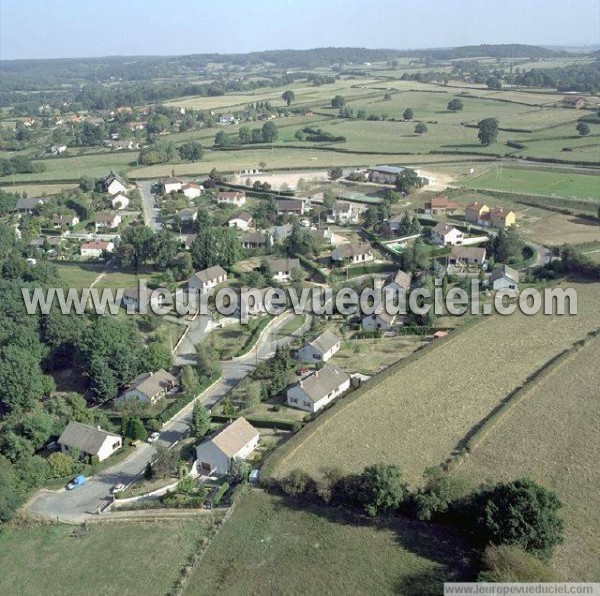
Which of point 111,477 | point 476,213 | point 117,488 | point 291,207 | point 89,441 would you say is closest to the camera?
point 117,488

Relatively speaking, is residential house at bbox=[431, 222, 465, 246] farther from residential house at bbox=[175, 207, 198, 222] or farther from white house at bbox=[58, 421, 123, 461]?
white house at bbox=[58, 421, 123, 461]

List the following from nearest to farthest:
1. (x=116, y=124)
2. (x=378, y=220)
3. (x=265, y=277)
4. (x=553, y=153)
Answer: (x=265, y=277) → (x=378, y=220) → (x=553, y=153) → (x=116, y=124)

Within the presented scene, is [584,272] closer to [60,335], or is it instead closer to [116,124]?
[60,335]

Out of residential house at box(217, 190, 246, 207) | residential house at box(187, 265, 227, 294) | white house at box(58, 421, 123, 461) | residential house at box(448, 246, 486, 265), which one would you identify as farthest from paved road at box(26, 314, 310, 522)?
residential house at box(217, 190, 246, 207)

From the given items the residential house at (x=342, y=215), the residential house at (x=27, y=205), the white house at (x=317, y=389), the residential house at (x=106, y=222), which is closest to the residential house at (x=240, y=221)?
the residential house at (x=342, y=215)

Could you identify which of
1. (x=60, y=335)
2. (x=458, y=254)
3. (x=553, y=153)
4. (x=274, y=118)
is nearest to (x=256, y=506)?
(x=60, y=335)

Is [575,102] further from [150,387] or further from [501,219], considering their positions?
[150,387]

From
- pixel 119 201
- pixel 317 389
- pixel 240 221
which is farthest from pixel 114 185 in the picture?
pixel 317 389
